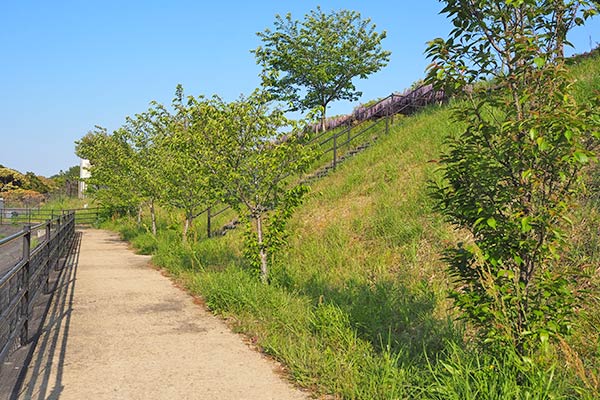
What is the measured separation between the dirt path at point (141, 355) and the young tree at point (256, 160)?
1839mm

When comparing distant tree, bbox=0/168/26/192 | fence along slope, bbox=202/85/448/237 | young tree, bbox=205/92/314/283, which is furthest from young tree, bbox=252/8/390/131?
distant tree, bbox=0/168/26/192

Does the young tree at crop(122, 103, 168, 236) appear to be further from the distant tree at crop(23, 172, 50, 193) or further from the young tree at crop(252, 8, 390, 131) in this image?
the distant tree at crop(23, 172, 50, 193)

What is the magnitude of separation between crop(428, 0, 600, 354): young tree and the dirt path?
1970 mm

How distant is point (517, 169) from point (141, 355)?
13.9 feet

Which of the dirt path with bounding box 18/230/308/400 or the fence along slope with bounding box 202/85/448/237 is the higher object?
the fence along slope with bounding box 202/85/448/237

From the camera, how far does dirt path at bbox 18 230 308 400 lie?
4211 mm

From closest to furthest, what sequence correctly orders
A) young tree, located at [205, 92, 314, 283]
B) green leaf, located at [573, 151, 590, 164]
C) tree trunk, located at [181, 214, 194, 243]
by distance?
green leaf, located at [573, 151, 590, 164] < young tree, located at [205, 92, 314, 283] < tree trunk, located at [181, 214, 194, 243]

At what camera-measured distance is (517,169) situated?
342 centimetres

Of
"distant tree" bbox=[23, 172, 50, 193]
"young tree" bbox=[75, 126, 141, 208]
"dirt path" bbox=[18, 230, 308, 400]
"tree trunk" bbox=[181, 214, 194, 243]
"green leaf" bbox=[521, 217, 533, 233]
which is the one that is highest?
"distant tree" bbox=[23, 172, 50, 193]

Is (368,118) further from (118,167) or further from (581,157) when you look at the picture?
(581,157)

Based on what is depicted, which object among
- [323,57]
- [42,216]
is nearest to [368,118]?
[323,57]

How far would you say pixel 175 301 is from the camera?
8133 mm

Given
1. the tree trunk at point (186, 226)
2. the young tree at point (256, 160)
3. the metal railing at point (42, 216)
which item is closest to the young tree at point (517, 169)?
the young tree at point (256, 160)

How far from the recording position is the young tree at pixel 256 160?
8.27 meters
